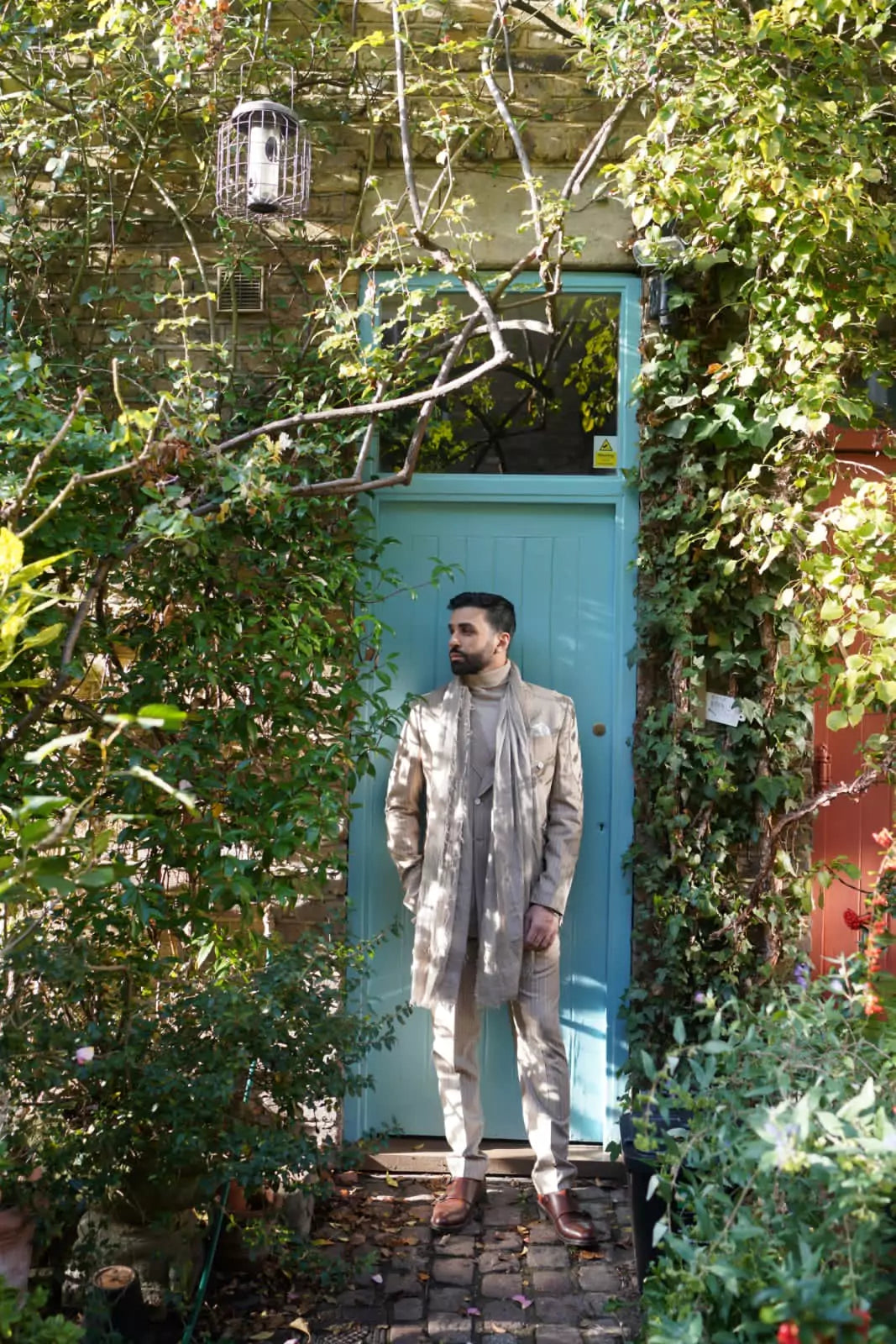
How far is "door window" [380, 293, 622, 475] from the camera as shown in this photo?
5.20m

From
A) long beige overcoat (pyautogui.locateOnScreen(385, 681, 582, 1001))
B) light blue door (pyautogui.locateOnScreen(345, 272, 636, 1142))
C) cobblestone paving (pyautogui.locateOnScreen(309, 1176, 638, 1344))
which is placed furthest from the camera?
light blue door (pyautogui.locateOnScreen(345, 272, 636, 1142))

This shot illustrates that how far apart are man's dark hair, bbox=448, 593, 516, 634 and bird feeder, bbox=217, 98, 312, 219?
155cm

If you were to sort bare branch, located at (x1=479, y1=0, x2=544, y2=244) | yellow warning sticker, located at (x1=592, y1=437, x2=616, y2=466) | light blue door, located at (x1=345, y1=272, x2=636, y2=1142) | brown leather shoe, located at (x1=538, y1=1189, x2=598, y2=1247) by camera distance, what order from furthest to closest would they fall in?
yellow warning sticker, located at (x1=592, y1=437, x2=616, y2=466) → light blue door, located at (x1=345, y1=272, x2=636, y2=1142) → bare branch, located at (x1=479, y1=0, x2=544, y2=244) → brown leather shoe, located at (x1=538, y1=1189, x2=598, y2=1247)

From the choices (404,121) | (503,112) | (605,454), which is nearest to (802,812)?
(605,454)

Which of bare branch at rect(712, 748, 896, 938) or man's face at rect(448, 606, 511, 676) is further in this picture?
man's face at rect(448, 606, 511, 676)

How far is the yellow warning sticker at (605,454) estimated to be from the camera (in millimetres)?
5176

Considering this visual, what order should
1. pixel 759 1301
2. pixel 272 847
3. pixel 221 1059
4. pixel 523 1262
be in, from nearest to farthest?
pixel 759 1301, pixel 221 1059, pixel 272 847, pixel 523 1262

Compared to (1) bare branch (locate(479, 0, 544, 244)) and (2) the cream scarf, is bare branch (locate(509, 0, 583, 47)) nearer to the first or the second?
(1) bare branch (locate(479, 0, 544, 244))

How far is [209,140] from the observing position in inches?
198

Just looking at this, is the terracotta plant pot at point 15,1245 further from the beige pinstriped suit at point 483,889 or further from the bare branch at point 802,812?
the bare branch at point 802,812

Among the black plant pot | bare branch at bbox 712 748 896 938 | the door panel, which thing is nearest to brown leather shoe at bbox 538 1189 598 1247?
the black plant pot

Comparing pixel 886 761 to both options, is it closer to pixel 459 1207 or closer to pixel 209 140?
pixel 459 1207

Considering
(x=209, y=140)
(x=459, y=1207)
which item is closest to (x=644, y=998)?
(x=459, y=1207)

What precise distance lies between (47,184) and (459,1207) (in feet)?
13.9
